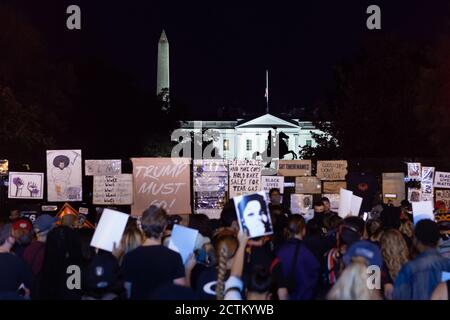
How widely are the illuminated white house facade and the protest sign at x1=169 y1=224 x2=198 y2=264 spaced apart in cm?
10465

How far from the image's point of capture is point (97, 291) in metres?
5.77

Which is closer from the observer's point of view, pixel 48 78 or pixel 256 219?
pixel 256 219

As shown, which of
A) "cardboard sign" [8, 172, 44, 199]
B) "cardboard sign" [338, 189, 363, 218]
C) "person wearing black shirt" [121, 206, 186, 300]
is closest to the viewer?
"person wearing black shirt" [121, 206, 186, 300]

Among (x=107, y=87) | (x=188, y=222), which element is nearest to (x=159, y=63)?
(x=107, y=87)

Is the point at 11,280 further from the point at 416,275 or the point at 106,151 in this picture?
the point at 106,151

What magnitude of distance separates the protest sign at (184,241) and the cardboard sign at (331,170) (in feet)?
37.9

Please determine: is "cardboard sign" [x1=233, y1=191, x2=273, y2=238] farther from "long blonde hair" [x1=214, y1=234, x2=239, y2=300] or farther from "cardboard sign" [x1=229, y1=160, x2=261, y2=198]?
"cardboard sign" [x1=229, y1=160, x2=261, y2=198]

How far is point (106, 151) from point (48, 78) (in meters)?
19.6

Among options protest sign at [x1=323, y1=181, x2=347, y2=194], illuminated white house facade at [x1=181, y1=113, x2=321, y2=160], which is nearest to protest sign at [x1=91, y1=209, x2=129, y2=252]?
protest sign at [x1=323, y1=181, x2=347, y2=194]

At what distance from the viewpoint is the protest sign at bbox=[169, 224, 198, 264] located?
7312 mm

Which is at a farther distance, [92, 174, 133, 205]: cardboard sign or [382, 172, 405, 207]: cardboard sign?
[382, 172, 405, 207]: cardboard sign

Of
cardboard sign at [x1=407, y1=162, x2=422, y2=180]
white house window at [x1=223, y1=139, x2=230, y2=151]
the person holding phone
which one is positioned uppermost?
white house window at [x1=223, y1=139, x2=230, y2=151]

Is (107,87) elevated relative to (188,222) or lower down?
elevated

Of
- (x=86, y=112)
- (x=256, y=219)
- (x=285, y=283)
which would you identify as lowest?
(x=285, y=283)
